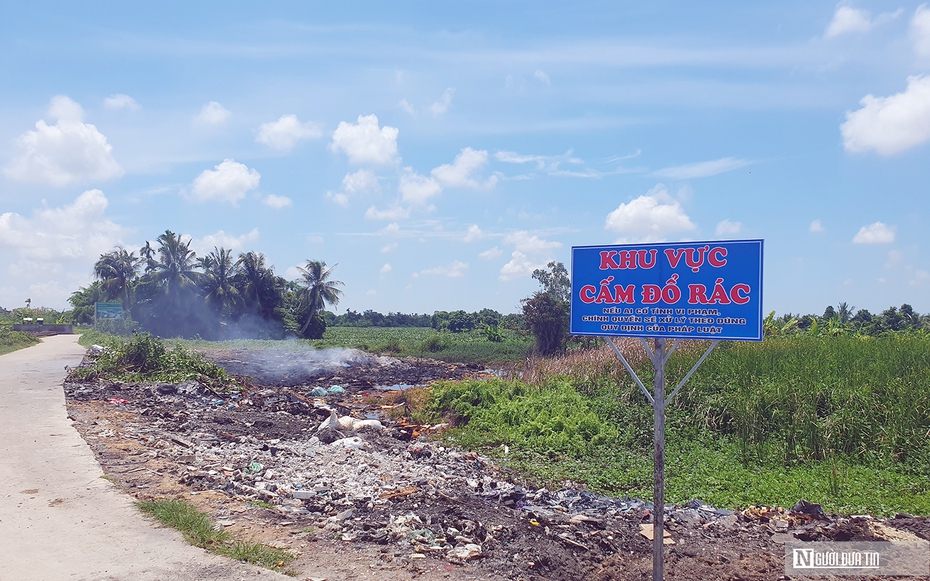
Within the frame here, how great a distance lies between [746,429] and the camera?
10430 mm

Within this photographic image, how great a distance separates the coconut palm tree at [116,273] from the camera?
193 feet

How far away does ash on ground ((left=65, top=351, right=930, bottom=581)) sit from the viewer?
5.65 metres

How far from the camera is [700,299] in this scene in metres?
4.57

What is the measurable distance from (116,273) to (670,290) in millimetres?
64341

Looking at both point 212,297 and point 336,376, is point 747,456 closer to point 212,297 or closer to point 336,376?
point 336,376

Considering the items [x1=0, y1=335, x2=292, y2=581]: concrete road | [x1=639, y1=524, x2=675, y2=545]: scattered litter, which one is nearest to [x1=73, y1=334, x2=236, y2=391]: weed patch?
[x1=0, y1=335, x2=292, y2=581]: concrete road

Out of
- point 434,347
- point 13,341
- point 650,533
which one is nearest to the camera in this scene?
point 650,533

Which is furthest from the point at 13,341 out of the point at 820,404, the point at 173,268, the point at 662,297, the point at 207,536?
the point at 662,297

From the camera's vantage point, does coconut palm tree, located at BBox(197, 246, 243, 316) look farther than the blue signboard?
Yes

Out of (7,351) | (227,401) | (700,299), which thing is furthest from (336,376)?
(700,299)

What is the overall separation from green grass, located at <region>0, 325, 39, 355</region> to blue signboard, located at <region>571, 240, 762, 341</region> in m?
34.6

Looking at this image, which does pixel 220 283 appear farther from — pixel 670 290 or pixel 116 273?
pixel 670 290

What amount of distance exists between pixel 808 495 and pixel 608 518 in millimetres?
2603

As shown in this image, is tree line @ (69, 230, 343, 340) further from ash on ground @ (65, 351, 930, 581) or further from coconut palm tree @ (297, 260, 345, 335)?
ash on ground @ (65, 351, 930, 581)
